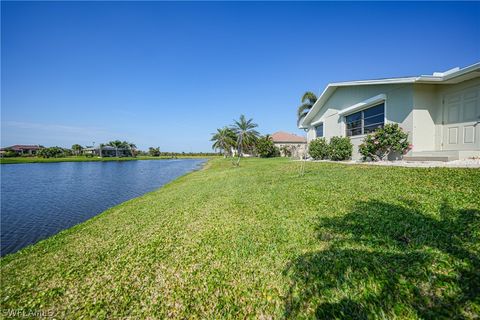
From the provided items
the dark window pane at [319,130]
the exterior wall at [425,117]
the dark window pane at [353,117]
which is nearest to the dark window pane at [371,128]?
the dark window pane at [353,117]

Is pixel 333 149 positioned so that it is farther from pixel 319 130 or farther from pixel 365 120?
pixel 319 130

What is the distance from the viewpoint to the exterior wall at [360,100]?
10609 millimetres

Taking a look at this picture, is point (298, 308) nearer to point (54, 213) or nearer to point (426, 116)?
point (426, 116)

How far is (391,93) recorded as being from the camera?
37.7ft

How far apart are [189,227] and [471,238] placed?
5137mm

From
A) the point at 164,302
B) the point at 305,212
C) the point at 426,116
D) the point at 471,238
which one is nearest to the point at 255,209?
the point at 305,212

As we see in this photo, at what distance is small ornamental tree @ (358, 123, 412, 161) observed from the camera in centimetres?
1065

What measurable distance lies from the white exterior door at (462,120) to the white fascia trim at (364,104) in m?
2.68

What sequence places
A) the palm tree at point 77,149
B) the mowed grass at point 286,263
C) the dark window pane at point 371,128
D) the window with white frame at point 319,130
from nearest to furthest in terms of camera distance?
the mowed grass at point 286,263 → the dark window pane at point 371,128 → the window with white frame at point 319,130 → the palm tree at point 77,149

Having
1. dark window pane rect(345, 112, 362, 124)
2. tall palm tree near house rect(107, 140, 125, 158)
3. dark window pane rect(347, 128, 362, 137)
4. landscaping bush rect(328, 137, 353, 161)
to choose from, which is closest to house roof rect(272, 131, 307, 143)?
dark window pane rect(345, 112, 362, 124)

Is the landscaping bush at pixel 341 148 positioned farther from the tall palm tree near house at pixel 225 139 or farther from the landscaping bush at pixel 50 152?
the landscaping bush at pixel 50 152

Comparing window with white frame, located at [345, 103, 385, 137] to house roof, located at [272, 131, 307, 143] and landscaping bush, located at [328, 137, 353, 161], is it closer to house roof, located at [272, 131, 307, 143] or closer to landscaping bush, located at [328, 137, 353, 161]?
landscaping bush, located at [328, 137, 353, 161]

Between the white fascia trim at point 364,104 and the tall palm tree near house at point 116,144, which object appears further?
the tall palm tree near house at point 116,144

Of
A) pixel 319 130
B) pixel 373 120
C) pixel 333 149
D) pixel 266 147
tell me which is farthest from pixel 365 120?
pixel 266 147
